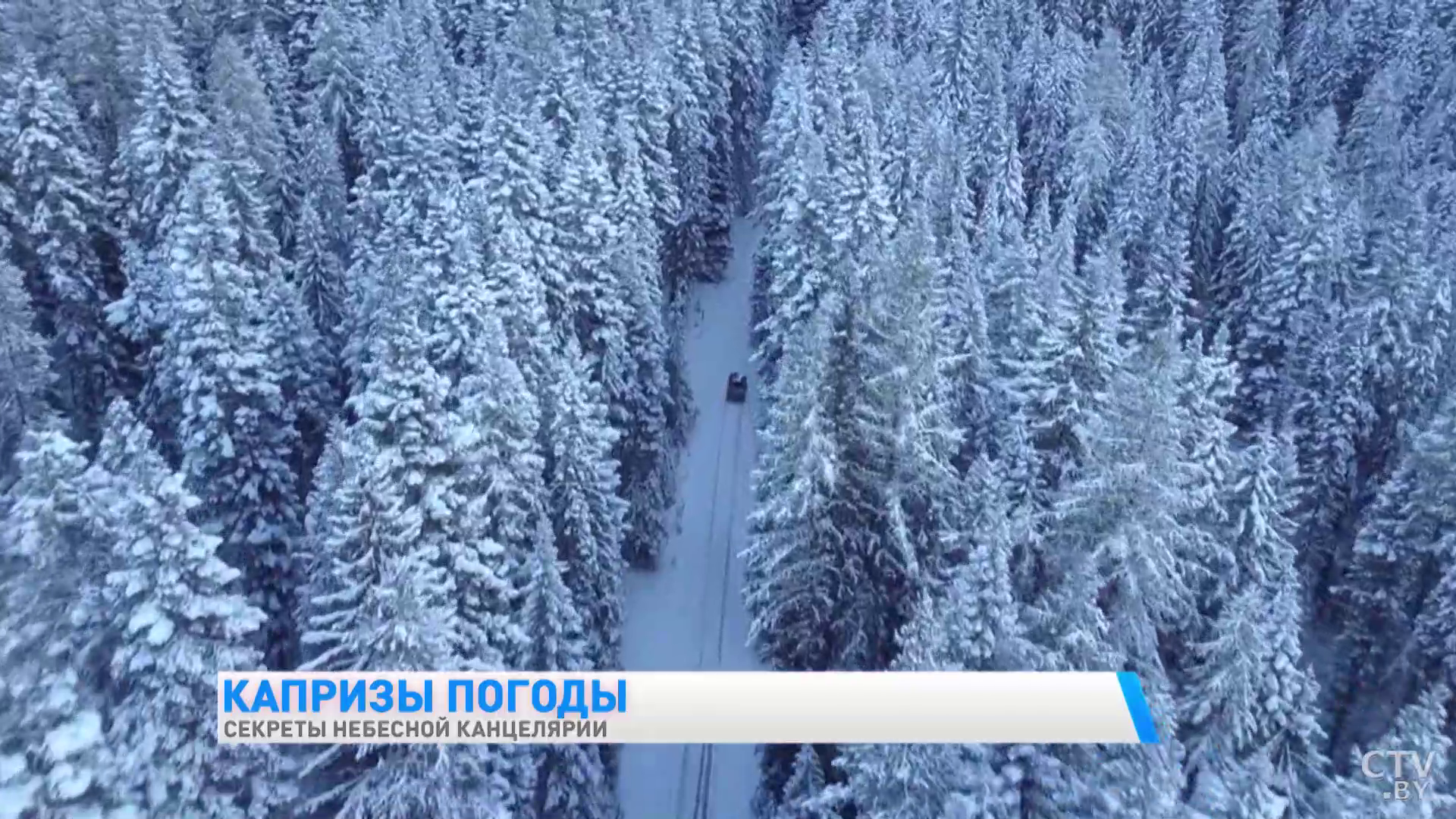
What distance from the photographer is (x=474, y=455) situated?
25328 mm

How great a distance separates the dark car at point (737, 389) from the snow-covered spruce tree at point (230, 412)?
2245 centimetres

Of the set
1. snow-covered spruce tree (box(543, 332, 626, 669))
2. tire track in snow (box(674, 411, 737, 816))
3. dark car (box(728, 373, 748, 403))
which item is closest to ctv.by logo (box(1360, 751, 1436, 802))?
snow-covered spruce tree (box(543, 332, 626, 669))

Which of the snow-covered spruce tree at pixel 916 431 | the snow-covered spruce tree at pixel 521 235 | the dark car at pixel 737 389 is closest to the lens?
the snow-covered spruce tree at pixel 916 431

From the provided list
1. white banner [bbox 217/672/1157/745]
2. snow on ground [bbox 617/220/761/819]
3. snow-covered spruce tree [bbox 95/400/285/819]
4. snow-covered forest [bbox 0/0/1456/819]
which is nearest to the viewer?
white banner [bbox 217/672/1157/745]

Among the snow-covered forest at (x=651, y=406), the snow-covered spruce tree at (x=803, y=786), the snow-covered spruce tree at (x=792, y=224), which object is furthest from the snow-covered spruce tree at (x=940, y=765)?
the snow-covered spruce tree at (x=792, y=224)

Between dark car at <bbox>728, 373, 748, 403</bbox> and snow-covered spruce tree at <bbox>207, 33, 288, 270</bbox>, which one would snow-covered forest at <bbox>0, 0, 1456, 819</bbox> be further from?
dark car at <bbox>728, 373, 748, 403</bbox>

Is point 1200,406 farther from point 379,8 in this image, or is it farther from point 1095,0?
point 1095,0

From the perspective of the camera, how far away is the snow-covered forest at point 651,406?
19672 mm

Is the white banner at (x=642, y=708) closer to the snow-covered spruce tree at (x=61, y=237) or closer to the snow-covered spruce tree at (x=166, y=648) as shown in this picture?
the snow-covered spruce tree at (x=166, y=648)

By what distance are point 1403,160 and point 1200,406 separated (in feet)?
110

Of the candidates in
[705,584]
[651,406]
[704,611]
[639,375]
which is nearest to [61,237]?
[639,375]

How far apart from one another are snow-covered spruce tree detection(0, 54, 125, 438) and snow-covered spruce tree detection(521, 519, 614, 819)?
17.6 metres

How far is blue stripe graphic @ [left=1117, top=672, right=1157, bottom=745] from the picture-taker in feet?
64.8

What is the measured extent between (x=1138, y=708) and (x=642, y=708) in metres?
8.68
